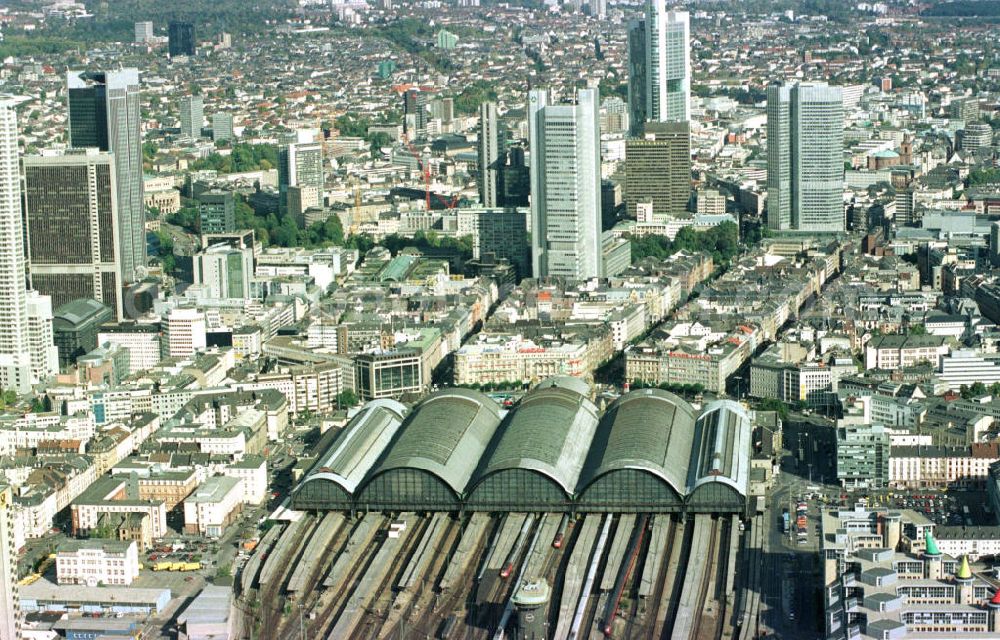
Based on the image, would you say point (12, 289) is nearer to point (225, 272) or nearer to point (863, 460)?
point (225, 272)

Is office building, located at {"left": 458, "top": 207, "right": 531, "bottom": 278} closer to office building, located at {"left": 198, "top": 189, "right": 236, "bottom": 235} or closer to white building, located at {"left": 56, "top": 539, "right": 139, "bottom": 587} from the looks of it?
office building, located at {"left": 198, "top": 189, "right": 236, "bottom": 235}

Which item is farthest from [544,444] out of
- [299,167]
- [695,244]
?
[299,167]

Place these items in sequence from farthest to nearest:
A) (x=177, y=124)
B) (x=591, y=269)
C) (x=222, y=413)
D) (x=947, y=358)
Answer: (x=177, y=124) → (x=591, y=269) → (x=947, y=358) → (x=222, y=413)

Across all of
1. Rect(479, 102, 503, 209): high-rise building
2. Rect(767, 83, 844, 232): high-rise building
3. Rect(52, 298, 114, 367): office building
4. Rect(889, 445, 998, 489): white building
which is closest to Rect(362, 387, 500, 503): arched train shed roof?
Rect(889, 445, 998, 489): white building

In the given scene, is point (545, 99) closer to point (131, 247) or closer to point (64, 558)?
point (131, 247)

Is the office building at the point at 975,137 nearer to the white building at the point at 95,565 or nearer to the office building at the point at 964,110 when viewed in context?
the office building at the point at 964,110

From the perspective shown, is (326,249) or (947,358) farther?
(326,249)

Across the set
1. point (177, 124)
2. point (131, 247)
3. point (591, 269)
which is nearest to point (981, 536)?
point (591, 269)

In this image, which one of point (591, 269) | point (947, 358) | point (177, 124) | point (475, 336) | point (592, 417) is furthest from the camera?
point (177, 124)

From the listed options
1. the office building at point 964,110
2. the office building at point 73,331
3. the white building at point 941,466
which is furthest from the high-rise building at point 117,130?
the office building at point 964,110
